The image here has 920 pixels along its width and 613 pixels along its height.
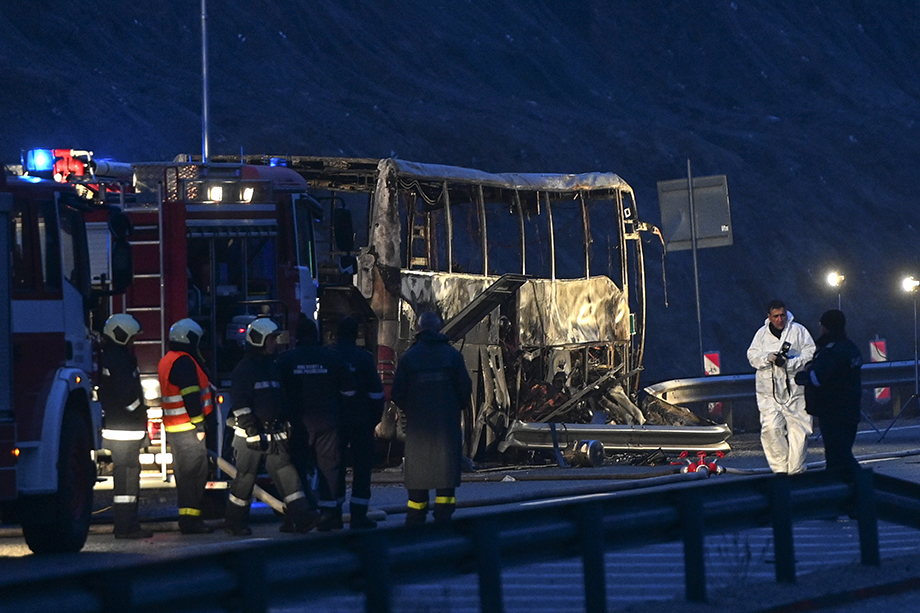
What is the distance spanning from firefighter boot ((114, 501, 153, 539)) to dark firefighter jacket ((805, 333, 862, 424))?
5542 millimetres

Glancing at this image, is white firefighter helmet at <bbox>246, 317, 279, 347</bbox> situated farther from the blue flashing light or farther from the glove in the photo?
the blue flashing light

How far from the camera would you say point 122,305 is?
15.1m

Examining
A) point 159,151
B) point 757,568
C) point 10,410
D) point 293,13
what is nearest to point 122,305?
point 10,410

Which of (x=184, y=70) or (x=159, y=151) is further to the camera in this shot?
(x=184, y=70)

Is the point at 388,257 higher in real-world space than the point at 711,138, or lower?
lower

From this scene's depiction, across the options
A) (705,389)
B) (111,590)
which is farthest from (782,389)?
(111,590)

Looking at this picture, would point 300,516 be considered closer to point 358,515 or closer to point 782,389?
point 358,515

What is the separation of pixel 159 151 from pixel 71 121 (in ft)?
10.4

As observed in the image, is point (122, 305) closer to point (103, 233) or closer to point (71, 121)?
point (103, 233)

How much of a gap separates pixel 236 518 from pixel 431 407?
2028 mm

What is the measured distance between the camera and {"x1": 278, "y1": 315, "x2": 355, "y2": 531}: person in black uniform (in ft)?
42.7

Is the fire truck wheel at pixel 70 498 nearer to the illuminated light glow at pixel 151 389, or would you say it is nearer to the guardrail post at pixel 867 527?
the illuminated light glow at pixel 151 389

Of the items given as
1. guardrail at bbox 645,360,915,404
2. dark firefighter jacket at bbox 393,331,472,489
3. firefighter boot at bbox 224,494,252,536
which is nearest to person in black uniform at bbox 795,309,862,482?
dark firefighter jacket at bbox 393,331,472,489

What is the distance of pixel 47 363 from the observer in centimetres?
1209
